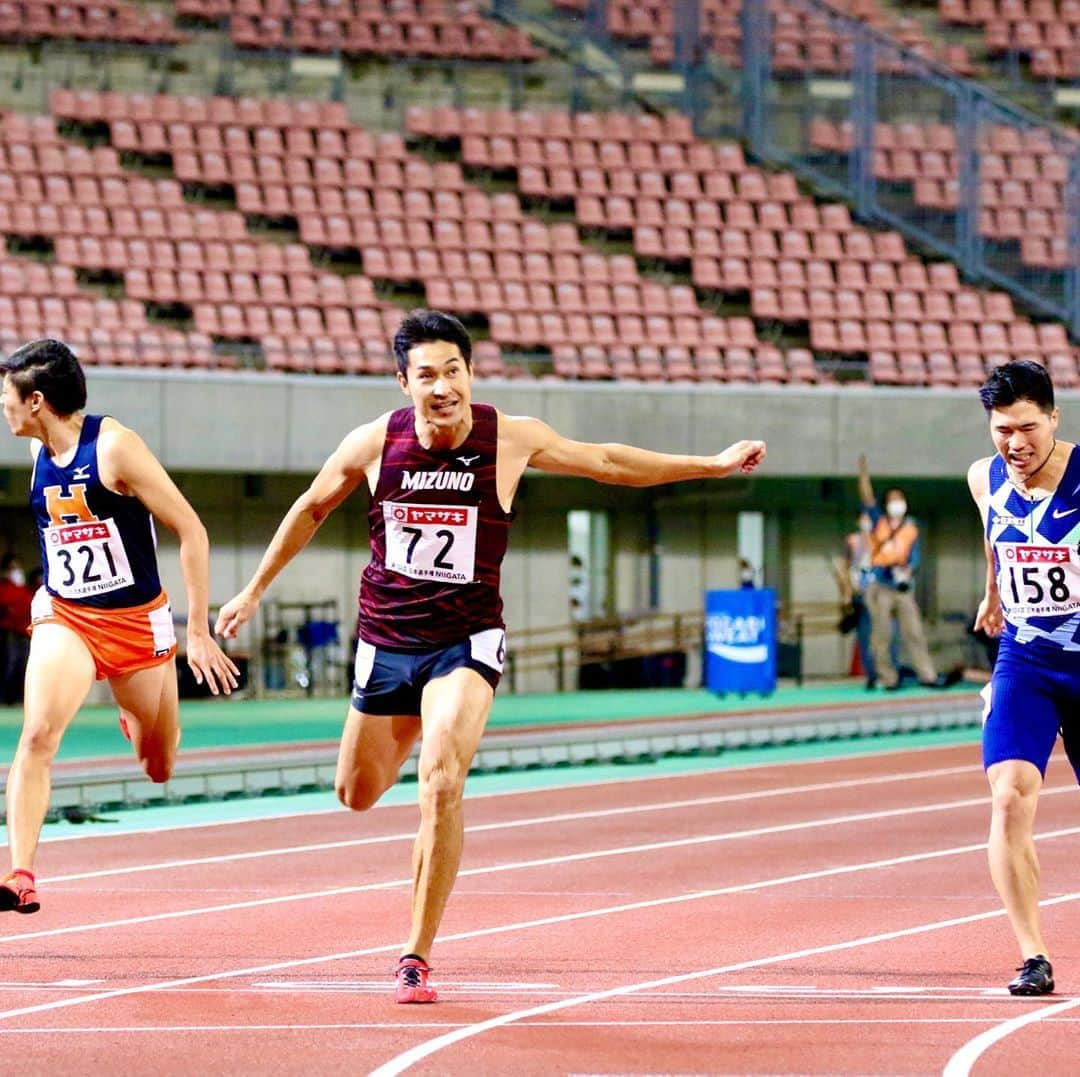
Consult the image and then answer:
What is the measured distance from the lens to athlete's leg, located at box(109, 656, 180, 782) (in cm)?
873

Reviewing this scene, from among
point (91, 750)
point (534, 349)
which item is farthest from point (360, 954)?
point (534, 349)

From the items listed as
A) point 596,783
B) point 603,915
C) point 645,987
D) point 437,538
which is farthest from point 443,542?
point 596,783

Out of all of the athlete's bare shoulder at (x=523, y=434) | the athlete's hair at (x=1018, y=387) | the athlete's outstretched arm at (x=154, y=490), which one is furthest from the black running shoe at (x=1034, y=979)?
the athlete's outstretched arm at (x=154, y=490)

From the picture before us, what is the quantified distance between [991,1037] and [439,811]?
1.83 meters

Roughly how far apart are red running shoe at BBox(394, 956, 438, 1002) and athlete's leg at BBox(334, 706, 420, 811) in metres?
0.69

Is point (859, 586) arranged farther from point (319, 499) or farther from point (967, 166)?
point (319, 499)

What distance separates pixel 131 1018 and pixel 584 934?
2681mm

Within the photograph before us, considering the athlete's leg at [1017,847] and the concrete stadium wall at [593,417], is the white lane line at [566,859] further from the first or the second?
the concrete stadium wall at [593,417]

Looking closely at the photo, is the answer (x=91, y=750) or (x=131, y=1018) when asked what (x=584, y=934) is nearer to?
(x=131, y=1018)

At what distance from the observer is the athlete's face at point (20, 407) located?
328 inches

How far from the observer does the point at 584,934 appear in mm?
9109

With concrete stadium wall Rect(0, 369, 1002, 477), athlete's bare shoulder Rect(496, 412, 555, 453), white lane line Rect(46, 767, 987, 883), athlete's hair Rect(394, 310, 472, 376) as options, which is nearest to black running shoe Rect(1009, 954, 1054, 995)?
athlete's bare shoulder Rect(496, 412, 555, 453)

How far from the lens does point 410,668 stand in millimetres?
7457

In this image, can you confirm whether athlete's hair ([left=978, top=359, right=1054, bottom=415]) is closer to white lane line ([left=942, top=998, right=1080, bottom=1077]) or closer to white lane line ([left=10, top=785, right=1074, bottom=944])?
white lane line ([left=942, top=998, right=1080, bottom=1077])
